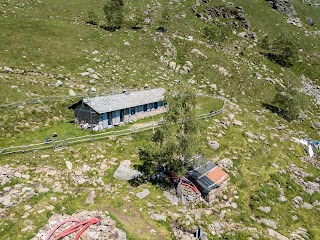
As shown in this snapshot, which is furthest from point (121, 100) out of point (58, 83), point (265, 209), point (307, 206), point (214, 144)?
point (307, 206)

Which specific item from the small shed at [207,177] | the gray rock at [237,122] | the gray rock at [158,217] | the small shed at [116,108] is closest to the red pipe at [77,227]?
the gray rock at [158,217]

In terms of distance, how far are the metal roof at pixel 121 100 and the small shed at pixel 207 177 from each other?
13345 mm

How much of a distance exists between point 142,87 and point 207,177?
1034 inches

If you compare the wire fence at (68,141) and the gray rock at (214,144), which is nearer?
Answer: the wire fence at (68,141)

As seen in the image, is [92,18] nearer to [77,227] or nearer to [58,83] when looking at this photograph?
[58,83]

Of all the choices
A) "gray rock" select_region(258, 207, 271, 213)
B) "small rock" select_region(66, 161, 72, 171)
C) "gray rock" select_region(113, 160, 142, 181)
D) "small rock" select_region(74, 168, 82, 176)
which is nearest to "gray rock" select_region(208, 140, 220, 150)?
"gray rock" select_region(258, 207, 271, 213)

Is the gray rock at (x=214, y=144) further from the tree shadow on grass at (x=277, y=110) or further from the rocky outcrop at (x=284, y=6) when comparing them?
the rocky outcrop at (x=284, y=6)

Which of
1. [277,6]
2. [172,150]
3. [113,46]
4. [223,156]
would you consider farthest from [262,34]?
[172,150]

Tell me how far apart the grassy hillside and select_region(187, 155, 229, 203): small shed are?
114 centimetres

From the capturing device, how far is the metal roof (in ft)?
122

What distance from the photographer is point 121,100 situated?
131 ft

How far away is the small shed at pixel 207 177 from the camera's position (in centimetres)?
2795

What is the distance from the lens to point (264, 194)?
30.9 m

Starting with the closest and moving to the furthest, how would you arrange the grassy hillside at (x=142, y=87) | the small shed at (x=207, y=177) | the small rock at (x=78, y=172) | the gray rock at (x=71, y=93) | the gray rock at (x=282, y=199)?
the grassy hillside at (x=142, y=87) < the small rock at (x=78, y=172) < the small shed at (x=207, y=177) < the gray rock at (x=282, y=199) < the gray rock at (x=71, y=93)
